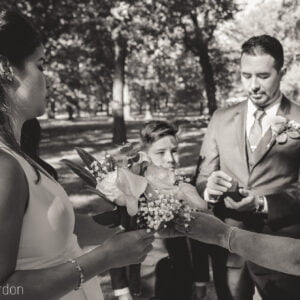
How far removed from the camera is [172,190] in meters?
2.25

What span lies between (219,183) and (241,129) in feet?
2.01

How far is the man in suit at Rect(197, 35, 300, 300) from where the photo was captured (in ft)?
10.2

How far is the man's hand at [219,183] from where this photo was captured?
2898mm

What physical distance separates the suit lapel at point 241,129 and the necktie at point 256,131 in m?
0.06

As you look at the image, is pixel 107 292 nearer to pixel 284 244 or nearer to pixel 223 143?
pixel 223 143

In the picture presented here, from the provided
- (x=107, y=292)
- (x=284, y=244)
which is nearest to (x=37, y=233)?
(x=284, y=244)

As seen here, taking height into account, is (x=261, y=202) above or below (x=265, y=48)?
below

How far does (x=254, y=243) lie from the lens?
238 cm

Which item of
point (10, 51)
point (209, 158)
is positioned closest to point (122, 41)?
point (209, 158)

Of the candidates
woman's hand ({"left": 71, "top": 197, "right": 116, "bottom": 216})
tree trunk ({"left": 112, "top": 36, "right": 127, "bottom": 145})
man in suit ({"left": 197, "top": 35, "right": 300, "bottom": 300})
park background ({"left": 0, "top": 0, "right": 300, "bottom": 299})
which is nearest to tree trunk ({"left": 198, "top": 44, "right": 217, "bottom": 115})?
park background ({"left": 0, "top": 0, "right": 300, "bottom": 299})

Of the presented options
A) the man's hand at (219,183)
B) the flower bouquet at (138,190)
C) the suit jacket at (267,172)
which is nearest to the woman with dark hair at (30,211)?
the flower bouquet at (138,190)

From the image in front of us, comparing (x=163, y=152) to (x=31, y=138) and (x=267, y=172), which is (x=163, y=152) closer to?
(x=267, y=172)

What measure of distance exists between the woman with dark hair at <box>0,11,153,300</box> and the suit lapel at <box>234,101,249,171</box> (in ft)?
5.13

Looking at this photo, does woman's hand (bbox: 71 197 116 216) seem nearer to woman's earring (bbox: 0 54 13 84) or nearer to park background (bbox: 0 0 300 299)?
park background (bbox: 0 0 300 299)
